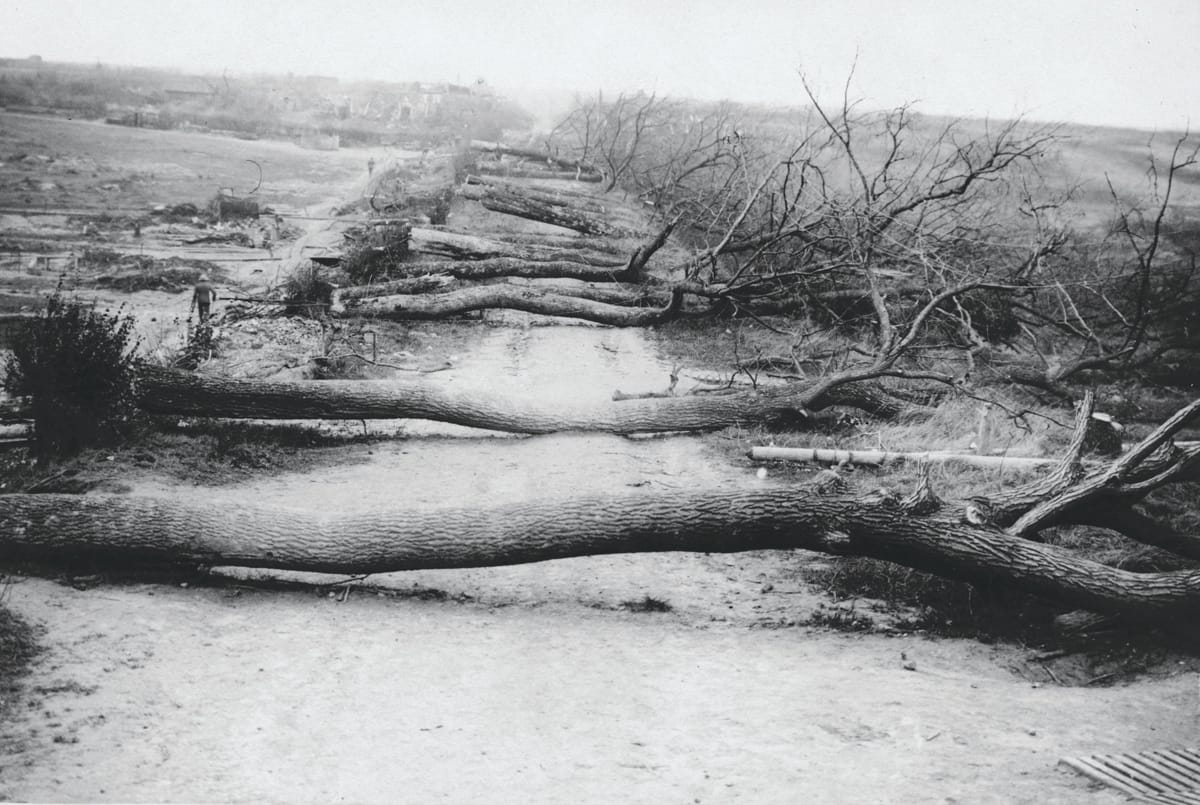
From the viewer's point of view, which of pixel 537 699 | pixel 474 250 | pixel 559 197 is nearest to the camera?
pixel 537 699

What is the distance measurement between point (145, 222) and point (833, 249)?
373 inches

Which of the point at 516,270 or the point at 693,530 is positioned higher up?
the point at 516,270

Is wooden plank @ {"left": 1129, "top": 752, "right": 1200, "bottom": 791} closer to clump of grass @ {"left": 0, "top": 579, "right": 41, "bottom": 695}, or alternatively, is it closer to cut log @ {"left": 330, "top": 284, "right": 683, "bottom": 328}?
clump of grass @ {"left": 0, "top": 579, "right": 41, "bottom": 695}

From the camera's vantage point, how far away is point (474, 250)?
14.2 meters

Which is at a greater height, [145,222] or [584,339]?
[145,222]

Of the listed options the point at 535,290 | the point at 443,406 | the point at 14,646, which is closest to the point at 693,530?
the point at 443,406

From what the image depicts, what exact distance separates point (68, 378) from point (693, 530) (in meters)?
5.19

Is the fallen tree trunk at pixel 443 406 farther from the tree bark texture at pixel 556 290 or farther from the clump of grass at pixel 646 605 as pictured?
the tree bark texture at pixel 556 290

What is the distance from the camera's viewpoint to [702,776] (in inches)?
148

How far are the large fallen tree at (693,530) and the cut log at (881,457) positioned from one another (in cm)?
164

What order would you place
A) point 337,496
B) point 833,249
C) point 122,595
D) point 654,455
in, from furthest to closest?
point 833,249
point 654,455
point 337,496
point 122,595

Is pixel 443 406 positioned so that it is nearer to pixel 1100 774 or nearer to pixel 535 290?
pixel 535 290

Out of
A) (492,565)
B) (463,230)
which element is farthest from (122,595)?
(463,230)

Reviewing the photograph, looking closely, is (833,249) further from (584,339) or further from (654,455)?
(654,455)
